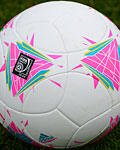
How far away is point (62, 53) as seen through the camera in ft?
7.13

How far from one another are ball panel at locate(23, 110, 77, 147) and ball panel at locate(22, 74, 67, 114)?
0.24 ft

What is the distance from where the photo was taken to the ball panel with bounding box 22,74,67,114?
2.15 metres

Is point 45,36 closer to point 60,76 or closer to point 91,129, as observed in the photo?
point 60,76

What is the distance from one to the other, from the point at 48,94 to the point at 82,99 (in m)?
0.28

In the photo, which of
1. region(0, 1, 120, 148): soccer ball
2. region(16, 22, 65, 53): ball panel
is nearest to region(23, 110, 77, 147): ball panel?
region(0, 1, 120, 148): soccer ball

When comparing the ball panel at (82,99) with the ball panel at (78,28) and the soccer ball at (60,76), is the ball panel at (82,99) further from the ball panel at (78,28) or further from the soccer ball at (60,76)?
the ball panel at (78,28)

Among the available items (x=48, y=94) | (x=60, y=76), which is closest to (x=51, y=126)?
(x=48, y=94)

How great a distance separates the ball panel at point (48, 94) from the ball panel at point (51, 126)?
0.24ft

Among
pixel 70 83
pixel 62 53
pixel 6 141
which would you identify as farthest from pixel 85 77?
pixel 6 141

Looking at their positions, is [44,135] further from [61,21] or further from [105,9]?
[105,9]

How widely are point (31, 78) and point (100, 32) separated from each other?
711 millimetres

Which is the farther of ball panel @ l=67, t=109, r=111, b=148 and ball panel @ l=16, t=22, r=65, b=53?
ball panel @ l=67, t=109, r=111, b=148

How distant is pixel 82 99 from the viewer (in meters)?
2.18

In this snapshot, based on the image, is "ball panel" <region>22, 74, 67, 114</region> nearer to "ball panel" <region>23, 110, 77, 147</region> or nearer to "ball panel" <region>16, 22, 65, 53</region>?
"ball panel" <region>23, 110, 77, 147</region>
